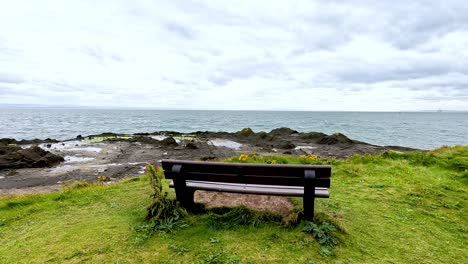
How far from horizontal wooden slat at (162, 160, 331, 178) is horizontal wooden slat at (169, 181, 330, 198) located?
0.24m

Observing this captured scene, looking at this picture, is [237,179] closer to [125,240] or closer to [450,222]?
[125,240]

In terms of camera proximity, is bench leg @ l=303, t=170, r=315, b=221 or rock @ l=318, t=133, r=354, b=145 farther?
rock @ l=318, t=133, r=354, b=145

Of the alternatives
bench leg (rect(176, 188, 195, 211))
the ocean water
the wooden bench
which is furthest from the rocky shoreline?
the ocean water

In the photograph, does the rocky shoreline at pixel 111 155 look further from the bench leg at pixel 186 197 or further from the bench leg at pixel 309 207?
the bench leg at pixel 309 207

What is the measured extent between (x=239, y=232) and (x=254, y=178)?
0.84 meters

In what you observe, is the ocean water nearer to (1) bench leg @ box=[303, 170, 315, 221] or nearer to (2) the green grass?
(2) the green grass

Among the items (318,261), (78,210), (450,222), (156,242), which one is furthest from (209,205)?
(450,222)

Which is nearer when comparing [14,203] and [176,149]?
[14,203]

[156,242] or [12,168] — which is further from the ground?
[156,242]

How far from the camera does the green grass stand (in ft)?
11.0

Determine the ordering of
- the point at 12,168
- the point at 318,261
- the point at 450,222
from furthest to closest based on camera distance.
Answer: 1. the point at 12,168
2. the point at 450,222
3. the point at 318,261

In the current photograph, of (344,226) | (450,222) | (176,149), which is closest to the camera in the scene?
(344,226)

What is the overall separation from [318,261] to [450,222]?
2880 millimetres

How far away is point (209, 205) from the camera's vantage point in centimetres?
463
